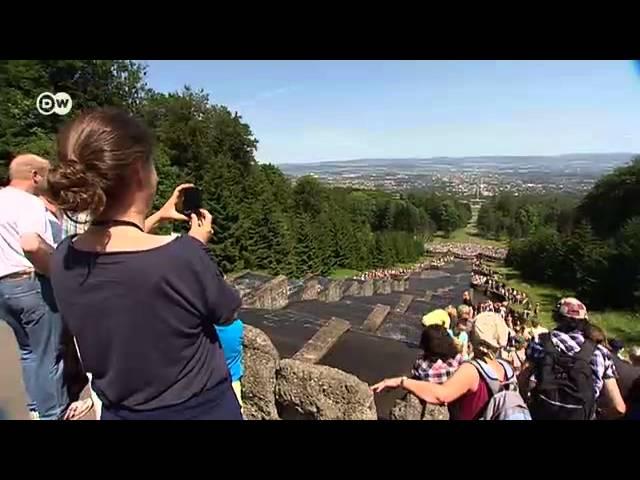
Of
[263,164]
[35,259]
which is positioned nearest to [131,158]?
[35,259]

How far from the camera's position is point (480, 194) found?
3.86m

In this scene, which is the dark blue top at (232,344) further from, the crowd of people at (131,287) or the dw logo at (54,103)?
the dw logo at (54,103)

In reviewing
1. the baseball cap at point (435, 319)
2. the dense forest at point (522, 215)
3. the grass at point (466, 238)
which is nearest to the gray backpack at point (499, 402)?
the baseball cap at point (435, 319)

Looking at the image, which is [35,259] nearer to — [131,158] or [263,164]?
[131,158]

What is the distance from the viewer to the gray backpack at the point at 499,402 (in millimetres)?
1794

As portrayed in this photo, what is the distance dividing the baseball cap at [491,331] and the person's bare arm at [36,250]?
1554 millimetres

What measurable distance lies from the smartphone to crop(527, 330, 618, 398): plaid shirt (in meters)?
1.63

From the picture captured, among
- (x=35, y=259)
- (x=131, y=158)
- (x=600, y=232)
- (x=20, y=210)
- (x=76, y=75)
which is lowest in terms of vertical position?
(x=600, y=232)

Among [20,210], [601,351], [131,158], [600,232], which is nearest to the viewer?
[131,158]

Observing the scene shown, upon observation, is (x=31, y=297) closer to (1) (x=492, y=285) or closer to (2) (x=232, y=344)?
(2) (x=232, y=344)

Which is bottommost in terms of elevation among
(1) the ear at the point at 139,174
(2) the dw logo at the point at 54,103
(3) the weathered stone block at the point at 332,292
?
(3) the weathered stone block at the point at 332,292

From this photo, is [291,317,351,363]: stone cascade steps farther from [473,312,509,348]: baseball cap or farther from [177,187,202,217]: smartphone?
[177,187,202,217]: smartphone

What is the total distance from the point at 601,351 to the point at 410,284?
3.74 metres

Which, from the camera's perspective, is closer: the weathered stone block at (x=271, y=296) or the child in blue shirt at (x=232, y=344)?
→ the child in blue shirt at (x=232, y=344)
